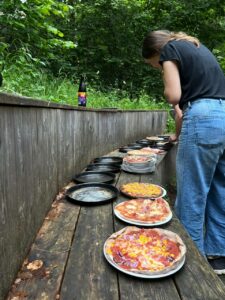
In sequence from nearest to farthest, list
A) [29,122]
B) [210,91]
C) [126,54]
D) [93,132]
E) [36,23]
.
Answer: [29,122] < [210,91] < [93,132] < [36,23] < [126,54]

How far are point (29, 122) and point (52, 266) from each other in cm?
83

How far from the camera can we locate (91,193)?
8.81ft

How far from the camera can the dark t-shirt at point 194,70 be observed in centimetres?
246

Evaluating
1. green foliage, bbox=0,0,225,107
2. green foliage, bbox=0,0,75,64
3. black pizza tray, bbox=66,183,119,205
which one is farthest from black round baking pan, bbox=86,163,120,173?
green foliage, bbox=0,0,225,107

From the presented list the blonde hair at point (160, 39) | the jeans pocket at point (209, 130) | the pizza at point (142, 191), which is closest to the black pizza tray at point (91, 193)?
the pizza at point (142, 191)

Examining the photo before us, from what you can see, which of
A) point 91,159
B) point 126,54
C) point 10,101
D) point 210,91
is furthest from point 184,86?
point 126,54

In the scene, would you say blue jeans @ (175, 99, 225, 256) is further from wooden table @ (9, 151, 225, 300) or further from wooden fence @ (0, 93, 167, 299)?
wooden fence @ (0, 93, 167, 299)

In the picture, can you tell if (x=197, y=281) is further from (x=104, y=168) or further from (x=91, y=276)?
(x=104, y=168)

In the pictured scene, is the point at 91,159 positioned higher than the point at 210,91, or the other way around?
the point at 210,91

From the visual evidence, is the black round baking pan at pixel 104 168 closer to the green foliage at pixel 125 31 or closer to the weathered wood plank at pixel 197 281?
the weathered wood plank at pixel 197 281

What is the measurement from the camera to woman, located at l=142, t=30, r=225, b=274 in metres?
2.44

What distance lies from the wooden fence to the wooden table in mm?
116

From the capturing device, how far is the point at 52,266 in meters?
1.57

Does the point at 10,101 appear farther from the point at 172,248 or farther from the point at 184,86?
the point at 184,86
